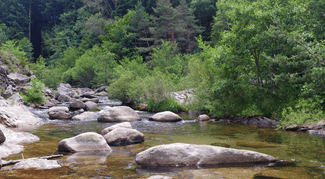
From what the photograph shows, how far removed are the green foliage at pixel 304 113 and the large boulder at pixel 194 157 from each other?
6.97 m

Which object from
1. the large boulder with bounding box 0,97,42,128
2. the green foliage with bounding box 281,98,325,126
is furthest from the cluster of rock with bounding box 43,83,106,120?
the green foliage with bounding box 281,98,325,126

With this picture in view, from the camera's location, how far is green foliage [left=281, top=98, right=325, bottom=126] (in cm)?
1280

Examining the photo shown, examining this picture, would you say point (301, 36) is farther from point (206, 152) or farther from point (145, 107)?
point (145, 107)

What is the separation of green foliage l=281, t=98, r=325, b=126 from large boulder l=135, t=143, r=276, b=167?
6.97 metres

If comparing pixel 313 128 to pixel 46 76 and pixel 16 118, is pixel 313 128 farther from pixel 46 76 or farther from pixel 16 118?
pixel 46 76

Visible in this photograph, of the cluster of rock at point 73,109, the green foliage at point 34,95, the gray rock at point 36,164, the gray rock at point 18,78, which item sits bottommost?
the gray rock at point 36,164

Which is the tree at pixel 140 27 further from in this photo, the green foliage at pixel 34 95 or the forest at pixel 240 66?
the green foliage at pixel 34 95

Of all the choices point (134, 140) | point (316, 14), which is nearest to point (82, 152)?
point (134, 140)

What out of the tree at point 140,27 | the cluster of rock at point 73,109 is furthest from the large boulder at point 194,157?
the tree at point 140,27

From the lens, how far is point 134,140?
410 inches

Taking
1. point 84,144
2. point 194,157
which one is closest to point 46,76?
point 84,144

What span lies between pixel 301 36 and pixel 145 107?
15.5m

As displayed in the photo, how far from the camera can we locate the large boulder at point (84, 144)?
8.88 meters

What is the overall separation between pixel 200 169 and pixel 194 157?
484 millimetres
